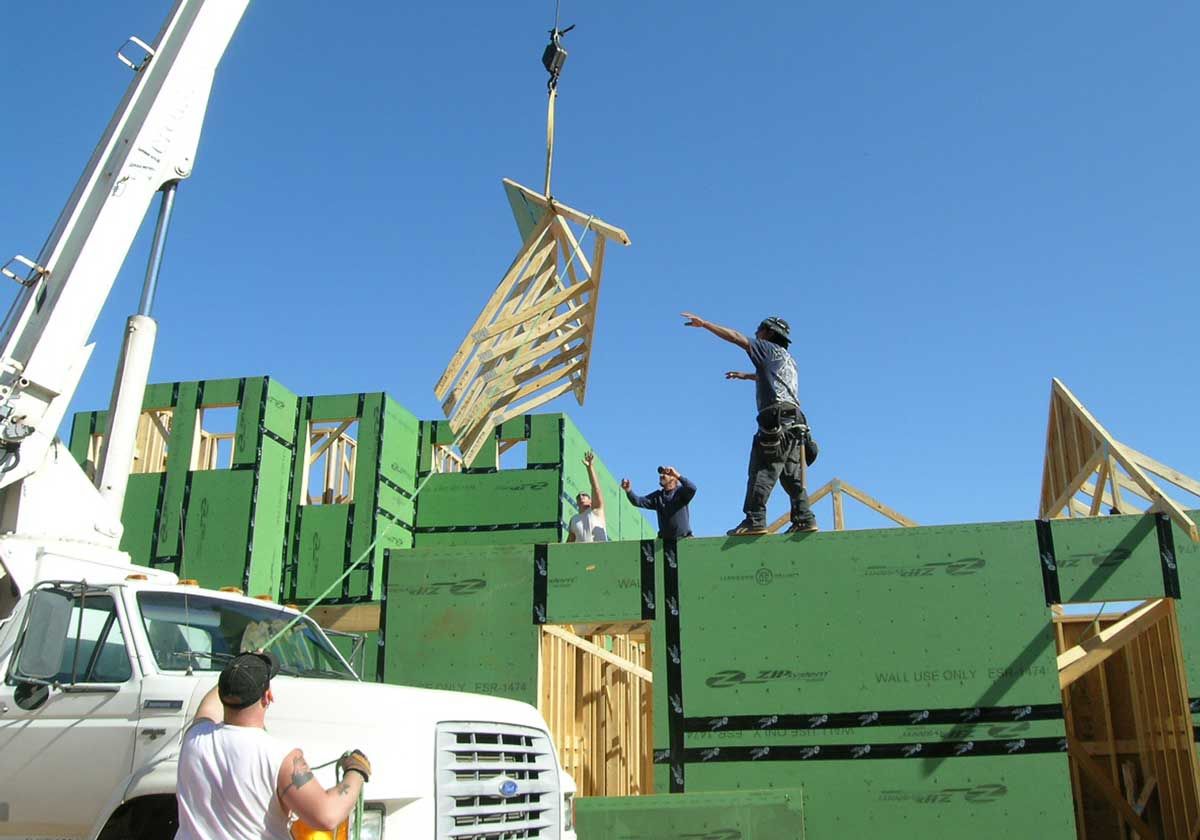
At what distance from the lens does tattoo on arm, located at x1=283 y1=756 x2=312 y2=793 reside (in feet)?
11.8

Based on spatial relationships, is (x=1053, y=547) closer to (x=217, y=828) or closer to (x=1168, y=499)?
(x=1168, y=499)

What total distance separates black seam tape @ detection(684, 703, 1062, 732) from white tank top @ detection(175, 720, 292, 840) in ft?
19.8

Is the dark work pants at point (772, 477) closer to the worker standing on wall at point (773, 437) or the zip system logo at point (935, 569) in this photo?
the worker standing on wall at point (773, 437)

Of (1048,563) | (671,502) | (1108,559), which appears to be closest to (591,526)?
(671,502)

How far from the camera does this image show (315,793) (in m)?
3.57

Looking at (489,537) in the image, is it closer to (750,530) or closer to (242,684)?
(750,530)

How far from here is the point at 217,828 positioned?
3615 millimetres

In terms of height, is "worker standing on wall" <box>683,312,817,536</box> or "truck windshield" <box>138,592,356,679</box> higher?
"worker standing on wall" <box>683,312,817,536</box>

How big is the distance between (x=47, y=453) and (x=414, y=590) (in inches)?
142

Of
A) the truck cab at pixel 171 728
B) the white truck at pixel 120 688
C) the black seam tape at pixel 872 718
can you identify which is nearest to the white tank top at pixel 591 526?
the black seam tape at pixel 872 718

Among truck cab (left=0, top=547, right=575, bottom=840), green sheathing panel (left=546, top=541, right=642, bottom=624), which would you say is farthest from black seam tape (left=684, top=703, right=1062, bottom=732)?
truck cab (left=0, top=547, right=575, bottom=840)

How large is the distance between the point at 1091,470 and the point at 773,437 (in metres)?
3.50

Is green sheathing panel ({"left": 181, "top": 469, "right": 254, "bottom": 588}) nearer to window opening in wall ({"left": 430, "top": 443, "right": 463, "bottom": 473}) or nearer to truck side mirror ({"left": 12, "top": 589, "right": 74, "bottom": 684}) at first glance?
window opening in wall ({"left": 430, "top": 443, "right": 463, "bottom": 473})

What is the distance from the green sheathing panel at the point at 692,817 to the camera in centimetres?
801
